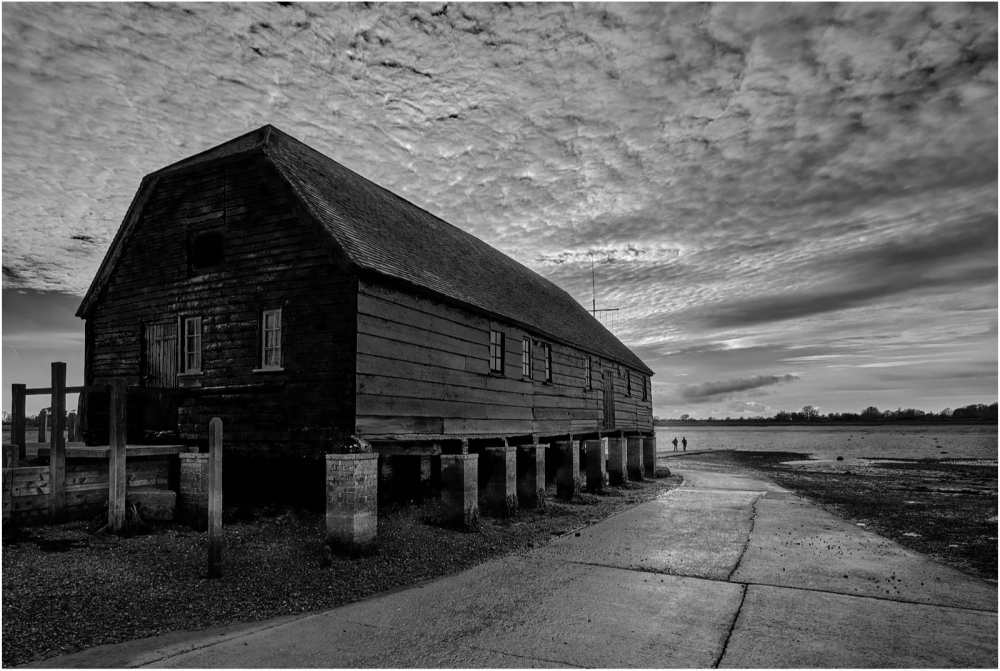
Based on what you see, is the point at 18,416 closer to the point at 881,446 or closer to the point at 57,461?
the point at 57,461

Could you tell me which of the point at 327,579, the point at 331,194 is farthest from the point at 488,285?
the point at 327,579

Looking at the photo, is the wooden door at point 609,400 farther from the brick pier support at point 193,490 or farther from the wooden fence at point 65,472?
the wooden fence at point 65,472

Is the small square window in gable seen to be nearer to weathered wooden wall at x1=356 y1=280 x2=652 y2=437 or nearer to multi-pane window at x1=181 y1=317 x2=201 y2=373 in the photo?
multi-pane window at x1=181 y1=317 x2=201 y2=373

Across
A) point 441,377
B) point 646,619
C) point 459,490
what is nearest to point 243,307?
point 441,377

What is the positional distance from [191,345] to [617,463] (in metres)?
17.3

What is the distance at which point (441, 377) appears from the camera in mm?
14992

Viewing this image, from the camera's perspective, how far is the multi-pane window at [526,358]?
64.3ft

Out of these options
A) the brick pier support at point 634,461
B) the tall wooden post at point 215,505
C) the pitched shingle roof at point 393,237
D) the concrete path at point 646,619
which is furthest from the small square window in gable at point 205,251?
the brick pier support at point 634,461

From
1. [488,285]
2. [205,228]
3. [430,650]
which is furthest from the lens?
[488,285]

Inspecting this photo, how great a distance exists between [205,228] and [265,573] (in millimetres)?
8217

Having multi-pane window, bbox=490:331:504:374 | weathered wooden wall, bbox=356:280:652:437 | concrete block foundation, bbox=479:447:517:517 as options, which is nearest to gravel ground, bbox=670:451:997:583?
concrete block foundation, bbox=479:447:517:517

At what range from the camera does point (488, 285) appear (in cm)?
1978

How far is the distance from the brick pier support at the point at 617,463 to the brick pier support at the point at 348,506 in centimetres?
1642

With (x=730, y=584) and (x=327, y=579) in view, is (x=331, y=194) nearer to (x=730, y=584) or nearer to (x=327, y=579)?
(x=327, y=579)
